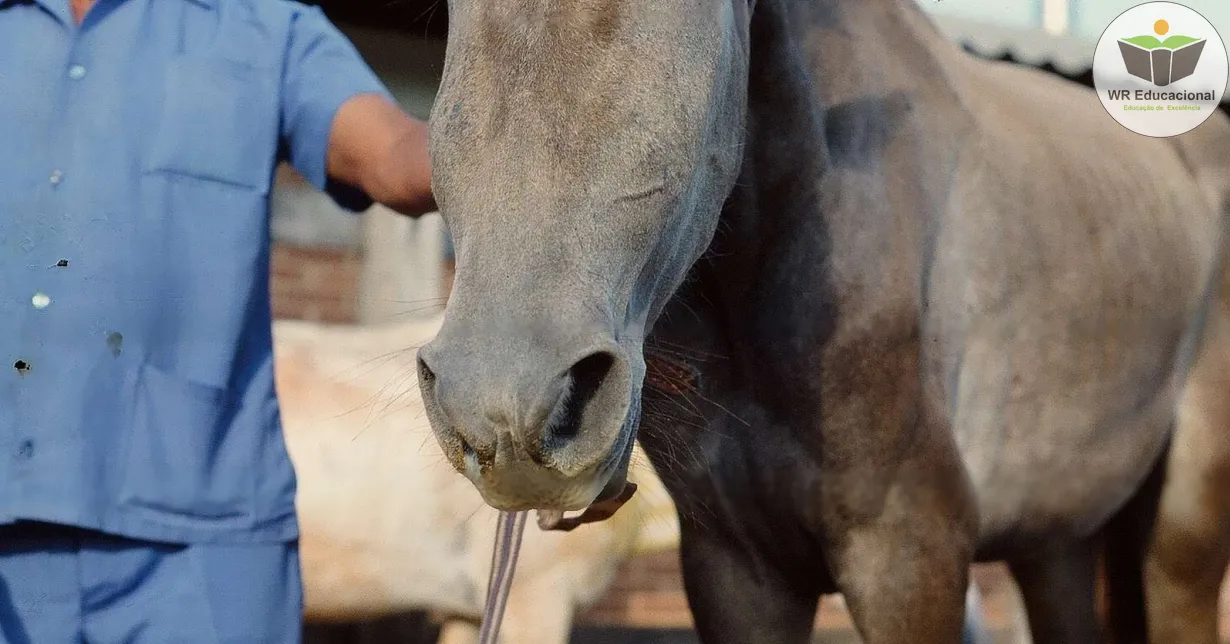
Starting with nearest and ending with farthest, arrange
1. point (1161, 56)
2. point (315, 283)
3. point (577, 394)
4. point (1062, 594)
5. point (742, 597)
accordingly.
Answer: point (577, 394)
point (742, 597)
point (1161, 56)
point (1062, 594)
point (315, 283)

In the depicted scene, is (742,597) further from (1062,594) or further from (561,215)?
(1062,594)

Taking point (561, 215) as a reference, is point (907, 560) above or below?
below

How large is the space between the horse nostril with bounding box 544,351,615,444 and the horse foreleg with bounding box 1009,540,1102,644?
2.09 m

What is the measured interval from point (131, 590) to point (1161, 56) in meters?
2.02

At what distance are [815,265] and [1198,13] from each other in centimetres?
122

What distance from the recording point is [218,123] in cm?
172

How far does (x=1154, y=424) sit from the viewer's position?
2.55 meters

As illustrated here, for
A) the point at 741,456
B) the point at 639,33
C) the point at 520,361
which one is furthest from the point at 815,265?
the point at 520,361

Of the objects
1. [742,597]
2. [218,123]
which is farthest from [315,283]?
[218,123]

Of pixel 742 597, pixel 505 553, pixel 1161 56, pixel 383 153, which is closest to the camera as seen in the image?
pixel 505 553

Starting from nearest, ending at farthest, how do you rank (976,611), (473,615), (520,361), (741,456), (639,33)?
(520,361)
(639,33)
(741,456)
(976,611)
(473,615)

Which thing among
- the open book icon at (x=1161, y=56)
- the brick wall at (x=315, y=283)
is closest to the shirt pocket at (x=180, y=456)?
the open book icon at (x=1161, y=56)

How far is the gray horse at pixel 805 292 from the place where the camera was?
3.92 ft

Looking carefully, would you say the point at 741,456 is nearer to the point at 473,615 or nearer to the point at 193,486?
the point at 193,486
